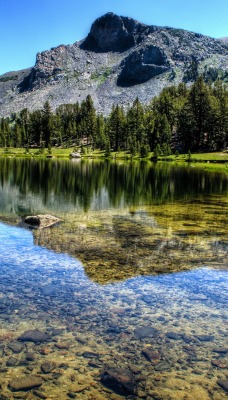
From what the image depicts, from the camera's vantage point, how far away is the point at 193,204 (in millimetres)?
37625

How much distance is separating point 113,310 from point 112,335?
1680 mm

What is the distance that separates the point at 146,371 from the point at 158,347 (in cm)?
122

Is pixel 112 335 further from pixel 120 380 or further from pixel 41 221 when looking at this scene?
pixel 41 221

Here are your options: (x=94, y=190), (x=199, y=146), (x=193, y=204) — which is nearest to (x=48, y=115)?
(x=199, y=146)

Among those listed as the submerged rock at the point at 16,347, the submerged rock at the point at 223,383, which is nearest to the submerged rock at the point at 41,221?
the submerged rock at the point at 16,347

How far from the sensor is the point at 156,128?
150125 millimetres

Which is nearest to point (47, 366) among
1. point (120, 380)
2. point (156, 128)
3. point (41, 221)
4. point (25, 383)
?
point (25, 383)

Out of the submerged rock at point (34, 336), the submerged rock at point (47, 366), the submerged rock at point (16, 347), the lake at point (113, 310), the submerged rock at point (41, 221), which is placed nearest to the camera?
the lake at point (113, 310)

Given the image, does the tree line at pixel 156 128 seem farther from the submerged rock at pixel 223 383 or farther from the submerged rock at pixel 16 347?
the submerged rock at pixel 223 383

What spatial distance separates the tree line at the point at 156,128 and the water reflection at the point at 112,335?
117600 millimetres

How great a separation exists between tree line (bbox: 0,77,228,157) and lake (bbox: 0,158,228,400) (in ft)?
364

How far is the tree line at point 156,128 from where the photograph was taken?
454 feet

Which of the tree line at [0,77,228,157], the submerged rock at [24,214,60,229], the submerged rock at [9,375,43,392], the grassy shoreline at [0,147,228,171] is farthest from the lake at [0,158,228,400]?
the tree line at [0,77,228,157]

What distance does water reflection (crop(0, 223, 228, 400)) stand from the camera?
8414 mm
